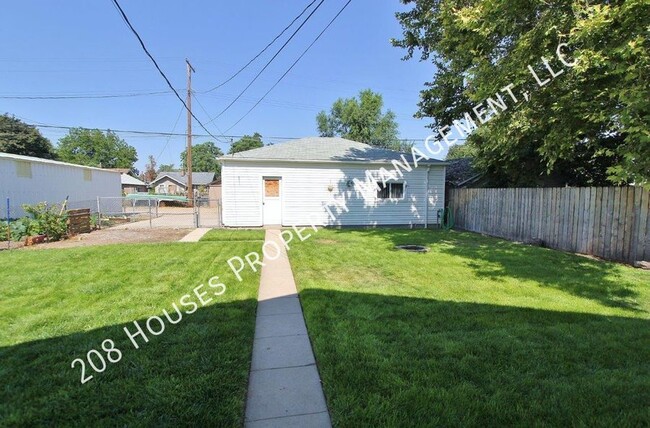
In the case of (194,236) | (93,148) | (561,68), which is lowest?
(194,236)

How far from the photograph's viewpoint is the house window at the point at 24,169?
44.3 ft

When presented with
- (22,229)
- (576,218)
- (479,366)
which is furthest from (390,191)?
(22,229)

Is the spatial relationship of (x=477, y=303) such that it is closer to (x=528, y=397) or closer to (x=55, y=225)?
(x=528, y=397)

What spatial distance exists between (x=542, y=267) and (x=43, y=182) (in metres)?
18.9

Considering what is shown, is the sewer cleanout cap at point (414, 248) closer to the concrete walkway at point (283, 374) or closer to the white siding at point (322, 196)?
the concrete walkway at point (283, 374)

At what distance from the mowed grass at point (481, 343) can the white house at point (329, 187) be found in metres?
6.58

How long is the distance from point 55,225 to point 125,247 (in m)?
3.60

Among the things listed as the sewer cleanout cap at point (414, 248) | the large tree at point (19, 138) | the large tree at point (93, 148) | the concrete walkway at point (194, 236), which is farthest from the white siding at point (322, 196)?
the large tree at point (93, 148)

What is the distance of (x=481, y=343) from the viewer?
3.17 meters

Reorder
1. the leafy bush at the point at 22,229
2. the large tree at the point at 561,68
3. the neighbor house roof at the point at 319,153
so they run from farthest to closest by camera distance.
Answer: the neighbor house roof at the point at 319,153 → the leafy bush at the point at 22,229 → the large tree at the point at 561,68

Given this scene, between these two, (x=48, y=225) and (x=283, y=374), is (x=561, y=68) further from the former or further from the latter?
(x=48, y=225)

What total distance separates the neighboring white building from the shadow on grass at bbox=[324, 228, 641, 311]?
1423cm

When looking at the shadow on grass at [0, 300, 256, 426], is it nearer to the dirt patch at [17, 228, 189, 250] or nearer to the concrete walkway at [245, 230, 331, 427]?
the concrete walkway at [245, 230, 331, 427]

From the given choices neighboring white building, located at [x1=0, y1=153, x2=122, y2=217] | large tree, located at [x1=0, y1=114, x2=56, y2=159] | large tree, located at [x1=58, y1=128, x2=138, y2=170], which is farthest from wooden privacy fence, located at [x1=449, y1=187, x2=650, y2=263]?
large tree, located at [x1=58, y1=128, x2=138, y2=170]
